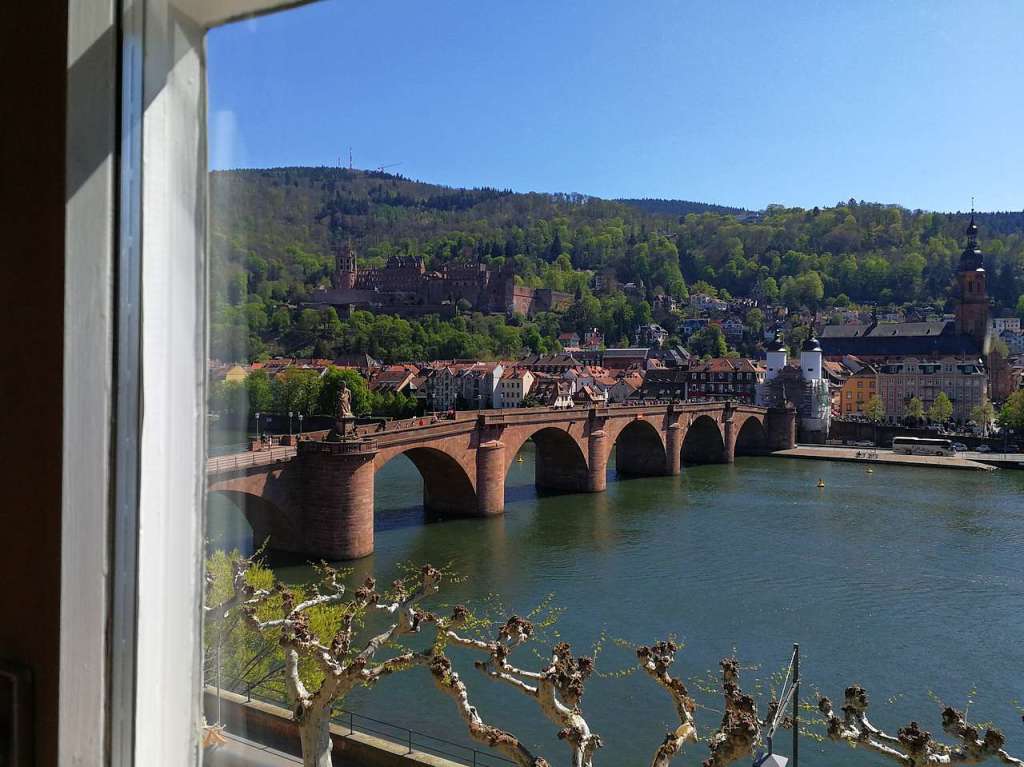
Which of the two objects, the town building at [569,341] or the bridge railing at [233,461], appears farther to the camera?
the town building at [569,341]

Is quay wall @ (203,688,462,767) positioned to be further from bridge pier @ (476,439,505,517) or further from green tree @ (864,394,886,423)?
green tree @ (864,394,886,423)

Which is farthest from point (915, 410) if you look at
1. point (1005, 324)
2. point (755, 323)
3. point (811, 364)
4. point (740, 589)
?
point (740, 589)

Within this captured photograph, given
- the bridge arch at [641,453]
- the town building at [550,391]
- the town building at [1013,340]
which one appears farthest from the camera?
the town building at [1013,340]

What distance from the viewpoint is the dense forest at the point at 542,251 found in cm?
107

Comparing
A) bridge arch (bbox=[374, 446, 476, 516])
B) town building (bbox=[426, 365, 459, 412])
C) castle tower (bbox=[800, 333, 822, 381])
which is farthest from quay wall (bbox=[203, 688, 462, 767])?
castle tower (bbox=[800, 333, 822, 381])

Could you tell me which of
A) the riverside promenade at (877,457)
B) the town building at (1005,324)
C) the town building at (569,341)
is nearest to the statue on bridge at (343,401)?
the riverside promenade at (877,457)

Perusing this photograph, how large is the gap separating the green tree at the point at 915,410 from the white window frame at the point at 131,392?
31213mm

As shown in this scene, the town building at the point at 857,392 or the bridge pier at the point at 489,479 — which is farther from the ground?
the town building at the point at 857,392

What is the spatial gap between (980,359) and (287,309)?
110 feet

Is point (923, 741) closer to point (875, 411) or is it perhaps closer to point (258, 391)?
point (258, 391)

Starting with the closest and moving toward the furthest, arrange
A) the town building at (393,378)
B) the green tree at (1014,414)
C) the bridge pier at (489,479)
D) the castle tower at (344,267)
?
the castle tower at (344,267) < the bridge pier at (489,479) < the town building at (393,378) < the green tree at (1014,414)

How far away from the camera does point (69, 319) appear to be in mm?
700

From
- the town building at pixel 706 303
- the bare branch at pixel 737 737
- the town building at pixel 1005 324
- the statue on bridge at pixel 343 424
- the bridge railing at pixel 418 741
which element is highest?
the town building at pixel 706 303

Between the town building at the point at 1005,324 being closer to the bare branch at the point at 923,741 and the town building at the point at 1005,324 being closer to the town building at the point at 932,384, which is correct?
the town building at the point at 932,384
